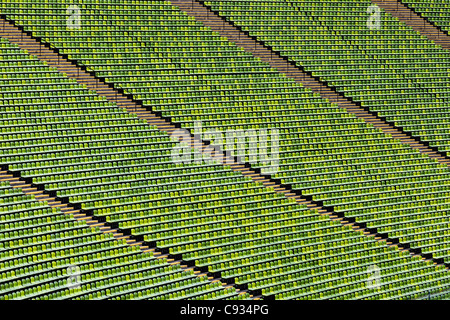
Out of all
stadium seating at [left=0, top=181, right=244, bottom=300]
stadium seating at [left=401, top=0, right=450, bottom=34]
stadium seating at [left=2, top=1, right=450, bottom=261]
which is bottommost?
stadium seating at [left=0, top=181, right=244, bottom=300]

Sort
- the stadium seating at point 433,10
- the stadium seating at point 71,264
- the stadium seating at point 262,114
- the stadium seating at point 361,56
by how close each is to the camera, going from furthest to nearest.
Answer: the stadium seating at point 433,10 < the stadium seating at point 361,56 < the stadium seating at point 262,114 < the stadium seating at point 71,264

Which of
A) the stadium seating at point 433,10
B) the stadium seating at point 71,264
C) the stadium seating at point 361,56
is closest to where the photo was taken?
the stadium seating at point 71,264

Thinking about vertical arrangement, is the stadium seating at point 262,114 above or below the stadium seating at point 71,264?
above

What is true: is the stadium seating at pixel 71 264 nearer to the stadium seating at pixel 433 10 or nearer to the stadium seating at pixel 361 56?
the stadium seating at pixel 361 56

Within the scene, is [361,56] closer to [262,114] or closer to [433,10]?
[433,10]

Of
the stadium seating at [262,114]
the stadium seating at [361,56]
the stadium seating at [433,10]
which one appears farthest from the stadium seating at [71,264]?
the stadium seating at [433,10]

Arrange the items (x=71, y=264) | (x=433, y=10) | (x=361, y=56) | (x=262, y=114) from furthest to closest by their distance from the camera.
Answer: (x=433, y=10) → (x=361, y=56) → (x=262, y=114) → (x=71, y=264)

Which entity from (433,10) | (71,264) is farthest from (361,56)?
(71,264)

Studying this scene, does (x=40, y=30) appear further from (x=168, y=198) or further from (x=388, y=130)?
(x=388, y=130)

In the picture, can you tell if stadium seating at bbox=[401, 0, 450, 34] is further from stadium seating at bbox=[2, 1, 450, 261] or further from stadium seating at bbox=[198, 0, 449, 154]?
stadium seating at bbox=[2, 1, 450, 261]

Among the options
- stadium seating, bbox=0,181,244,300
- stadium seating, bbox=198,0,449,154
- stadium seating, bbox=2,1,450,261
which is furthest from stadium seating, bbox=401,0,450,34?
stadium seating, bbox=0,181,244,300

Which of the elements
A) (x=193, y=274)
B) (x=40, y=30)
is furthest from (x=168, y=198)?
(x=40, y=30)
